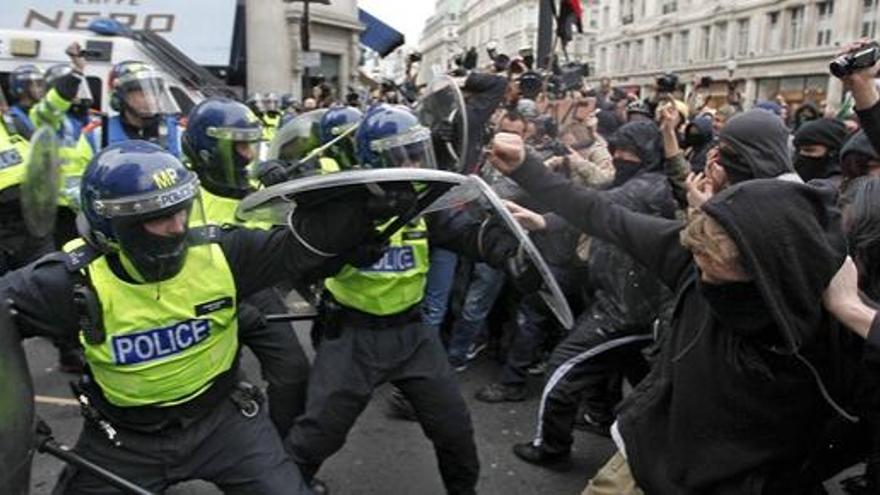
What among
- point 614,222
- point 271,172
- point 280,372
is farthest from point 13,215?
point 614,222

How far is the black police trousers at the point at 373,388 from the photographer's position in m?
3.00

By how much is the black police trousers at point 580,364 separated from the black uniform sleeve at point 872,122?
1.26m

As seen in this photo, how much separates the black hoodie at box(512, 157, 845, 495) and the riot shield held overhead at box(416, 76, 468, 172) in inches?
41.0

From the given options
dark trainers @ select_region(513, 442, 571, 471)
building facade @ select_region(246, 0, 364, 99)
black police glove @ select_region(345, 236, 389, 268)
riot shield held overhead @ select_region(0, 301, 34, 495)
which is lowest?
dark trainers @ select_region(513, 442, 571, 471)

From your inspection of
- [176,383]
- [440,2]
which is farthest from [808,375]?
[440,2]

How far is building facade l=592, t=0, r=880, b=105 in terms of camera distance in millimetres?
34031

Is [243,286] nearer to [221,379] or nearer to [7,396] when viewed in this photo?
[221,379]

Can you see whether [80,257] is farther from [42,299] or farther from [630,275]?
[630,275]

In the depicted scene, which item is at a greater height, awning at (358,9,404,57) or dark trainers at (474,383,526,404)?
awning at (358,9,404,57)

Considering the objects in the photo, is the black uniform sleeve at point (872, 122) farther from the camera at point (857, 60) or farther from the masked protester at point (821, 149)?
the masked protester at point (821, 149)

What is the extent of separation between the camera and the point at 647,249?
248cm

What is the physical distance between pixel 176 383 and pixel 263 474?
40 cm

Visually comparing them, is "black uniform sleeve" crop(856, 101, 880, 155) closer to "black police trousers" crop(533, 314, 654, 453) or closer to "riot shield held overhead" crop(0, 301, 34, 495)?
"black police trousers" crop(533, 314, 654, 453)

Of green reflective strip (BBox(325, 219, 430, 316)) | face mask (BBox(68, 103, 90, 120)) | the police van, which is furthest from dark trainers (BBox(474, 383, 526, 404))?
the police van
